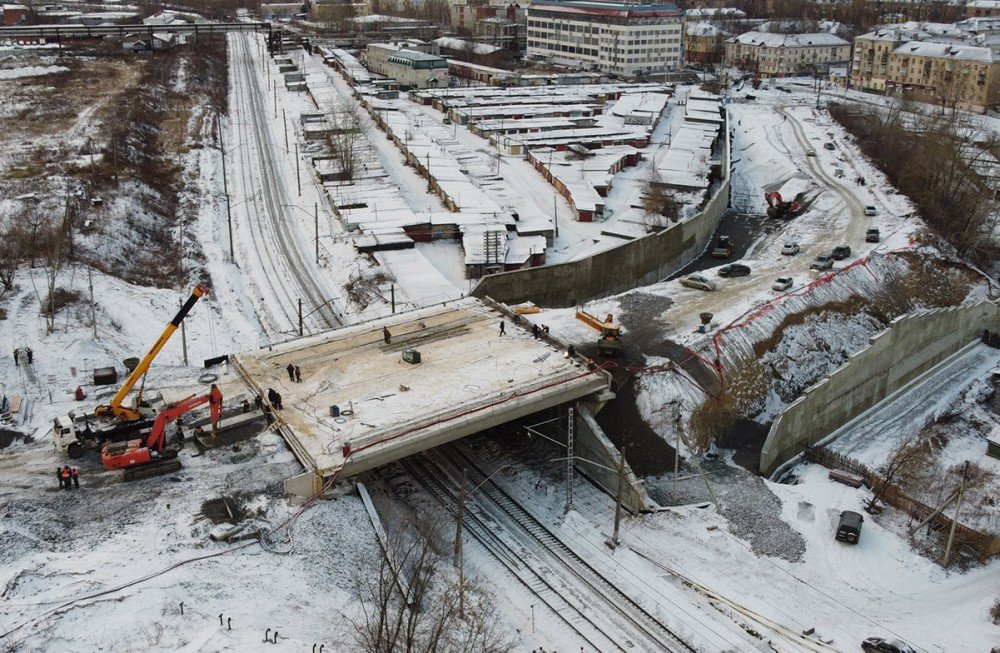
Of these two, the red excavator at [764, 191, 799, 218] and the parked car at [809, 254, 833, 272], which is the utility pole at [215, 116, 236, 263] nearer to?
the parked car at [809, 254, 833, 272]

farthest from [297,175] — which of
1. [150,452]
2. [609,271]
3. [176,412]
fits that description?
[150,452]

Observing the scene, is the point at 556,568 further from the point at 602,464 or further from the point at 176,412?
the point at 176,412

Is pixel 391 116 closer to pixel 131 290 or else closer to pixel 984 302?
pixel 131 290

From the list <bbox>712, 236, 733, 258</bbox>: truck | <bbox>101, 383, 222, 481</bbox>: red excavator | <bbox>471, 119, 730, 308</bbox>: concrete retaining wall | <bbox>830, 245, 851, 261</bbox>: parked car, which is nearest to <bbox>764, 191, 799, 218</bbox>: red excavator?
<bbox>471, 119, 730, 308</bbox>: concrete retaining wall

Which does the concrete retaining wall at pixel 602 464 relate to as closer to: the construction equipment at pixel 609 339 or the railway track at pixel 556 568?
the railway track at pixel 556 568

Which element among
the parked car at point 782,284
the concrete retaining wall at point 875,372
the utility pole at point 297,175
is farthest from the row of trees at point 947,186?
the utility pole at point 297,175

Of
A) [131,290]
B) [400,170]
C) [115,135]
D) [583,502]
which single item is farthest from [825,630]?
[115,135]

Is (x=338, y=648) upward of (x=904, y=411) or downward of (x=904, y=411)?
upward
